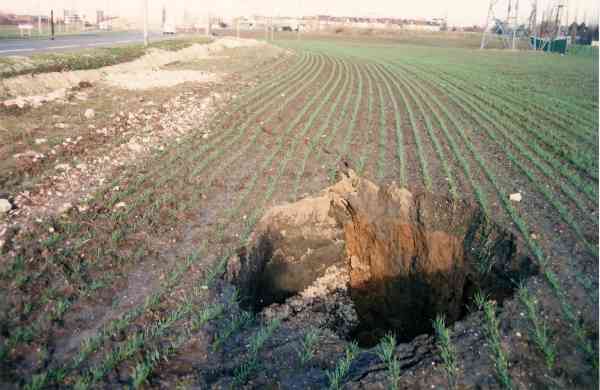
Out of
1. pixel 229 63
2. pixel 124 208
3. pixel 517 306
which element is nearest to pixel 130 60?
pixel 229 63

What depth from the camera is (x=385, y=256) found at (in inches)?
281

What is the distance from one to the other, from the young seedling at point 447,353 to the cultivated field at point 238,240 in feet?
0.06

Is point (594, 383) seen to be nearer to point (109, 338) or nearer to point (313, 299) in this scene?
point (313, 299)

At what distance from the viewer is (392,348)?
4.41 m

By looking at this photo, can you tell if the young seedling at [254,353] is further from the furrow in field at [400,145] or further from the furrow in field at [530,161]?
the furrow in field at [530,161]

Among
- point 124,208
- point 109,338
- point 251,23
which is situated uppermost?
A: point 251,23

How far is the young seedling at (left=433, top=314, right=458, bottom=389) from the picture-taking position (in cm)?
406

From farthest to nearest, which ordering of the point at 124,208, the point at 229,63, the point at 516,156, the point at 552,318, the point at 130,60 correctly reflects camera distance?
the point at 229,63, the point at 130,60, the point at 516,156, the point at 124,208, the point at 552,318

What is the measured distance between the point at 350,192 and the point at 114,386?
5.07m

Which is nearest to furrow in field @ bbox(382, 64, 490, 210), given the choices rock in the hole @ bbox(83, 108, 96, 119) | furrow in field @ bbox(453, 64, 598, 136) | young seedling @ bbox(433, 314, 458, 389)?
young seedling @ bbox(433, 314, 458, 389)

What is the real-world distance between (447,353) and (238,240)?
319 centimetres

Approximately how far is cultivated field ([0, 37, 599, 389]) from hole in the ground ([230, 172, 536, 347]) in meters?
0.30

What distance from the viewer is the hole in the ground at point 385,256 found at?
601 cm

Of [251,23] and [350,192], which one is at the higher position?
[251,23]
